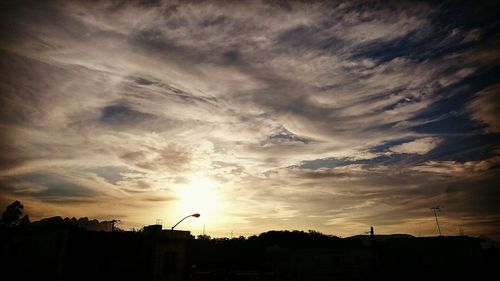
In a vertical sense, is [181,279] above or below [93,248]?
below

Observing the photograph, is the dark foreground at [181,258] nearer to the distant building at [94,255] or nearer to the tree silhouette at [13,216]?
the distant building at [94,255]

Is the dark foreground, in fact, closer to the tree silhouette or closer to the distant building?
the distant building

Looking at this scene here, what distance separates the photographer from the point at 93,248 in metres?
36.1

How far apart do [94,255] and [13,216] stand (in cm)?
10325

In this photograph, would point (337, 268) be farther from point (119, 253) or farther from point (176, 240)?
point (119, 253)

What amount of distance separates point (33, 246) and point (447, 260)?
166 feet

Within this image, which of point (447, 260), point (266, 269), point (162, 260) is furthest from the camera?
point (266, 269)

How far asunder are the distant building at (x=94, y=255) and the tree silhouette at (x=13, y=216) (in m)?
93.0

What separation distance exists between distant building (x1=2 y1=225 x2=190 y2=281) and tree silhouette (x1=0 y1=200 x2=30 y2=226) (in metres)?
93.0

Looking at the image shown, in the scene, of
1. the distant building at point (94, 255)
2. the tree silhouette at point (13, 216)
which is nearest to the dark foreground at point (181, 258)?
the distant building at point (94, 255)

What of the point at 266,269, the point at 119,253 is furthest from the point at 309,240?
the point at 119,253

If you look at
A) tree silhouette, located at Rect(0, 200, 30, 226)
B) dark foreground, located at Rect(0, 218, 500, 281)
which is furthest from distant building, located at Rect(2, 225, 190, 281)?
tree silhouette, located at Rect(0, 200, 30, 226)

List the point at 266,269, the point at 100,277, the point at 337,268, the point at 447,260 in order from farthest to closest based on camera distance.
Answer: the point at 266,269 → the point at 337,268 → the point at 447,260 → the point at 100,277

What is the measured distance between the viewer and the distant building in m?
35.0
